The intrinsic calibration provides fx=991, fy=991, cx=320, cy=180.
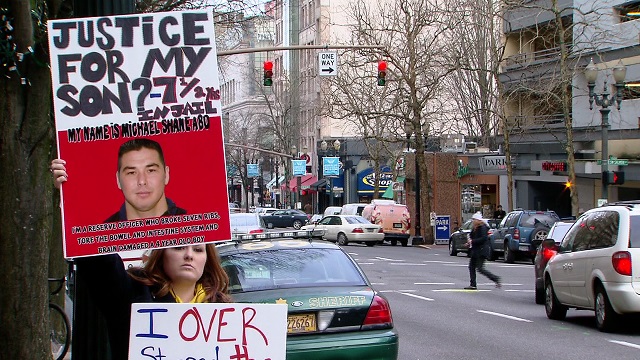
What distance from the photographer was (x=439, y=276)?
27.0 meters

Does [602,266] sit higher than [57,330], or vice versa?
[602,266]

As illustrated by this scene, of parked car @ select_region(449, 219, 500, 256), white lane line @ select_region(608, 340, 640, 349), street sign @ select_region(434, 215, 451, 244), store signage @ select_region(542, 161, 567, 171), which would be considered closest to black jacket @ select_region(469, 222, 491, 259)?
white lane line @ select_region(608, 340, 640, 349)

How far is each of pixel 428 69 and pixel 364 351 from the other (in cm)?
4130

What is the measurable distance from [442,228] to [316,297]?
39651mm

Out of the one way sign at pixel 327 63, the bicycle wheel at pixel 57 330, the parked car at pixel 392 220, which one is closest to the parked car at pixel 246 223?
the one way sign at pixel 327 63

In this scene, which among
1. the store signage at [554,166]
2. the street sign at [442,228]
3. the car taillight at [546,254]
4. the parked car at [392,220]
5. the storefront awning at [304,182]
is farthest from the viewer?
the storefront awning at [304,182]

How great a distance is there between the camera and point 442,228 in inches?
1885

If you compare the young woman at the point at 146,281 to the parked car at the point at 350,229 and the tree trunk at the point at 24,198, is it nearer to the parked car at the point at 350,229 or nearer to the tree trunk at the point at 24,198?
the tree trunk at the point at 24,198

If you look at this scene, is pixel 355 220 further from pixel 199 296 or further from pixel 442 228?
pixel 199 296

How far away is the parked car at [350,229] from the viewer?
4459 cm

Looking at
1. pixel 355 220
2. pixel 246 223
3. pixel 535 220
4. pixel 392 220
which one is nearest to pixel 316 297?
pixel 246 223

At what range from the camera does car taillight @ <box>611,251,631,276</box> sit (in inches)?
516

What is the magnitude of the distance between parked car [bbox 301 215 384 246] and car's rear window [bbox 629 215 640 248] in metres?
30.9

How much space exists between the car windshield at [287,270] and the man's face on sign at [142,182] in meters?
4.66
